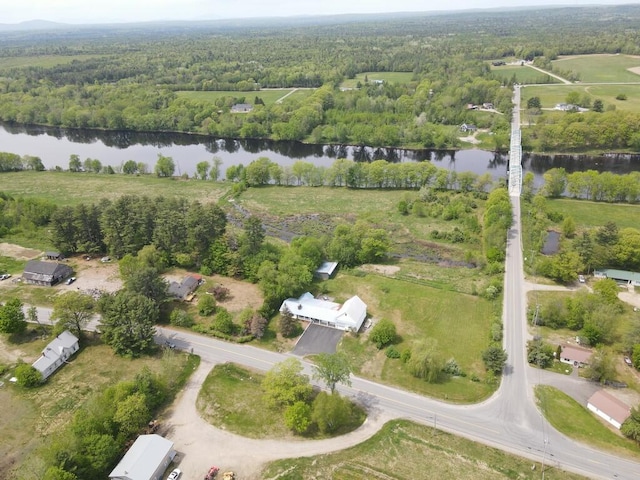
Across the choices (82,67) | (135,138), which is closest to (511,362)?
(135,138)

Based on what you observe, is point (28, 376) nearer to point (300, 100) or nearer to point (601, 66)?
point (300, 100)

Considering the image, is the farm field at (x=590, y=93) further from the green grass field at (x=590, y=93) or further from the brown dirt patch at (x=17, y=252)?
the brown dirt patch at (x=17, y=252)

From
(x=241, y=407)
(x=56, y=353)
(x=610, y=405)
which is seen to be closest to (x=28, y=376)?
(x=56, y=353)

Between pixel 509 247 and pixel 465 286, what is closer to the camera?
pixel 465 286

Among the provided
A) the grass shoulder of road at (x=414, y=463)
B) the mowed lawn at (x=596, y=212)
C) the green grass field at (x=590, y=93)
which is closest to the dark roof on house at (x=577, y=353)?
the grass shoulder of road at (x=414, y=463)

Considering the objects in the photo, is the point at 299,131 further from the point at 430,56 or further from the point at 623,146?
the point at 430,56
